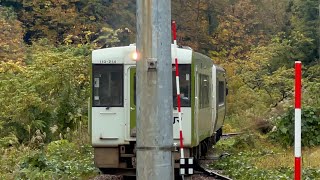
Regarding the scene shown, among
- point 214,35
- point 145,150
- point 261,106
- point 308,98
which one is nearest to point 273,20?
point 214,35

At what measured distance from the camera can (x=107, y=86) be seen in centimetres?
1100

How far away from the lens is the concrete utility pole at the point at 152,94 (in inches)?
177

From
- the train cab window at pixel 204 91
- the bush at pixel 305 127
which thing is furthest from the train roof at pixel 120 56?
the bush at pixel 305 127

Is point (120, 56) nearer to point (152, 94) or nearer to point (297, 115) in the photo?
point (297, 115)

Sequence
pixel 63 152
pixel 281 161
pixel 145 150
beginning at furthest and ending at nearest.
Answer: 1. pixel 63 152
2. pixel 281 161
3. pixel 145 150

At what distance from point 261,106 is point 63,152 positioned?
15.5m

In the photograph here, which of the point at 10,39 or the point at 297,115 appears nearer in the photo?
the point at 297,115

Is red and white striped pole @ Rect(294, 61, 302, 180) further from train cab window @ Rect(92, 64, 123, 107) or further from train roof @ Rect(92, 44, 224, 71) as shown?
train cab window @ Rect(92, 64, 123, 107)

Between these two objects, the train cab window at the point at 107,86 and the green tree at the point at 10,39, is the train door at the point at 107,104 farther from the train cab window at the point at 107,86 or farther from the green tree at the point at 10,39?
the green tree at the point at 10,39

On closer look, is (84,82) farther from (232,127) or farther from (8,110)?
(232,127)

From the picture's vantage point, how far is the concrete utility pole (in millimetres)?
4488

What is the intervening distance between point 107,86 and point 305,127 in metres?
7.07

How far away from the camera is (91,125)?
10.9 m

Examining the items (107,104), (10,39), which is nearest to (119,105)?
(107,104)
